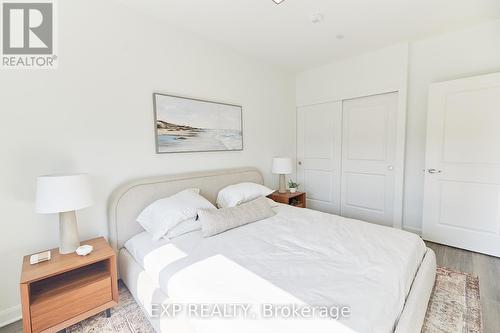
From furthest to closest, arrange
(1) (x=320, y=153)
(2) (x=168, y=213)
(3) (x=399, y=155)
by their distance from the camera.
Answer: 1. (1) (x=320, y=153)
2. (3) (x=399, y=155)
3. (2) (x=168, y=213)

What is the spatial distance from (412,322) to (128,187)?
222cm

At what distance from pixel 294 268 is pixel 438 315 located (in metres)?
1.21

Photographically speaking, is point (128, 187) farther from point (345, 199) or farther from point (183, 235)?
point (345, 199)

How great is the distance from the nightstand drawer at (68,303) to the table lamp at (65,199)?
30 centimetres

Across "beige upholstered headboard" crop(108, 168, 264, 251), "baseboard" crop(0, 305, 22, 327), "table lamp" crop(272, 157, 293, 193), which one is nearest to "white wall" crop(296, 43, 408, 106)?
"table lamp" crop(272, 157, 293, 193)

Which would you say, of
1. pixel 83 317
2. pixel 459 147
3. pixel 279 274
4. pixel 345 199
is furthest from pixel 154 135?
pixel 459 147

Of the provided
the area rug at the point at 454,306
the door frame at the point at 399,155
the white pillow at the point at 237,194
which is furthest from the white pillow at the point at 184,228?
the door frame at the point at 399,155

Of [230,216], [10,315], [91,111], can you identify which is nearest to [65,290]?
[10,315]

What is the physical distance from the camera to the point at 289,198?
3.32 meters

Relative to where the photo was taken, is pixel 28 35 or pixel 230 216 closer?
pixel 28 35

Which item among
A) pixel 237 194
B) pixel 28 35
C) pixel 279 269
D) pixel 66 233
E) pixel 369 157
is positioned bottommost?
pixel 279 269

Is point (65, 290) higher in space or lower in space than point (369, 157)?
lower

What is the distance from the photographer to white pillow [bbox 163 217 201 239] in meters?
1.88

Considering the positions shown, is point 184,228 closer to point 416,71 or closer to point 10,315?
point 10,315
